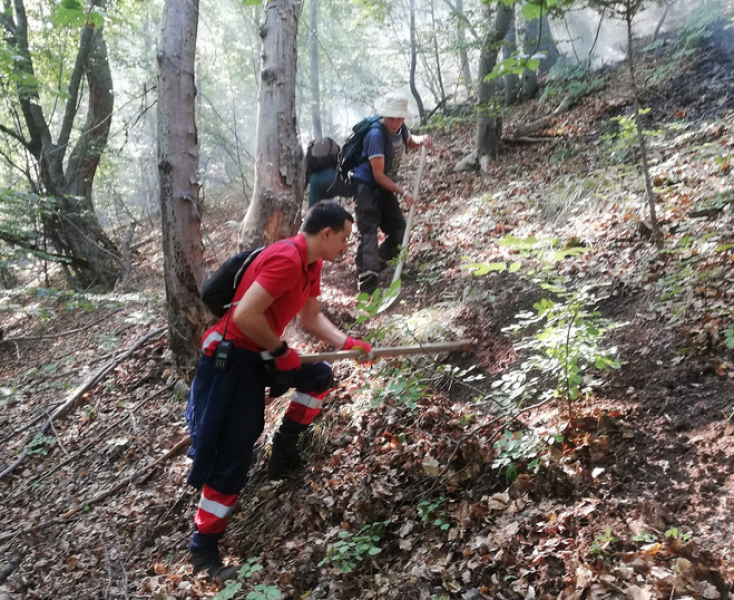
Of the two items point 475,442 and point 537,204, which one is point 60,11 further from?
point 537,204

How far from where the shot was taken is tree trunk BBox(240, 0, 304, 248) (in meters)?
5.63

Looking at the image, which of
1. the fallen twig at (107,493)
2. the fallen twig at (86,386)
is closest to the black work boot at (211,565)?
the fallen twig at (107,493)

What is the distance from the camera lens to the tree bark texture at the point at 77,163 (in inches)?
419

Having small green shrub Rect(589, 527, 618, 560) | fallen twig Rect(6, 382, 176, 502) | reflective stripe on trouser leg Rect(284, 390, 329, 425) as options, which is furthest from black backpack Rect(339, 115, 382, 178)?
small green shrub Rect(589, 527, 618, 560)

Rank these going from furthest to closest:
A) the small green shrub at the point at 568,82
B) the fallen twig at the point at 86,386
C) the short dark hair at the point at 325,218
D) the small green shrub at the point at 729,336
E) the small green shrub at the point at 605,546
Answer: the small green shrub at the point at 568,82 → the fallen twig at the point at 86,386 → the short dark hair at the point at 325,218 → the small green shrub at the point at 729,336 → the small green shrub at the point at 605,546

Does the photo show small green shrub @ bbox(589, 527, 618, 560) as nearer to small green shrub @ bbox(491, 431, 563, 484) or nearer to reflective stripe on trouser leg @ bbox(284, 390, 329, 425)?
small green shrub @ bbox(491, 431, 563, 484)

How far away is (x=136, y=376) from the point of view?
6477 millimetres

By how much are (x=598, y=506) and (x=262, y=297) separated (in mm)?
2379

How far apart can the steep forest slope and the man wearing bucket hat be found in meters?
0.42

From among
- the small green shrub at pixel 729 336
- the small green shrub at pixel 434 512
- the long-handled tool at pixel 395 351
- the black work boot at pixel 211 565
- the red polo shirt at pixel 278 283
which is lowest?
the black work boot at pixel 211 565

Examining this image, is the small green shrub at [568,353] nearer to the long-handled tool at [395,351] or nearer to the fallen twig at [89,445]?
the long-handled tool at [395,351]

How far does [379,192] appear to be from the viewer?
6.43m

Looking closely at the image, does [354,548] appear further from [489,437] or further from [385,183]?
[385,183]

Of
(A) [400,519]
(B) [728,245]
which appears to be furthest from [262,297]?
(B) [728,245]
